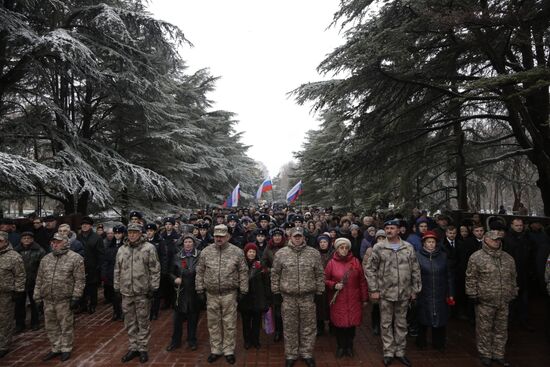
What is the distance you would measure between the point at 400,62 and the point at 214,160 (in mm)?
14025

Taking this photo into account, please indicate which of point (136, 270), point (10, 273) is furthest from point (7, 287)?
point (136, 270)

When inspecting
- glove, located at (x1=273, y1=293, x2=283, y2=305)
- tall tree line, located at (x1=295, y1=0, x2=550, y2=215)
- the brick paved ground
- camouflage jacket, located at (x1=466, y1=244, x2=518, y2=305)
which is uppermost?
tall tree line, located at (x1=295, y1=0, x2=550, y2=215)

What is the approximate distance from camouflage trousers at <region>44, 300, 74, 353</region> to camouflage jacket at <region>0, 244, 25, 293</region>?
60cm

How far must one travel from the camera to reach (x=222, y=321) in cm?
525

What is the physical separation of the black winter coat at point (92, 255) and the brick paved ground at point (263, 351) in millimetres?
→ 1296

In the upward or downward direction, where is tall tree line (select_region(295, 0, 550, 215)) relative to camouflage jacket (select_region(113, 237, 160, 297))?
upward

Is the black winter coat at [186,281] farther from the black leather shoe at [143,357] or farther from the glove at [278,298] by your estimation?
the glove at [278,298]

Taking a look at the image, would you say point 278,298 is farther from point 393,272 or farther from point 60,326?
point 60,326

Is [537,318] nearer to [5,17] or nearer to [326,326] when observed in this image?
[326,326]

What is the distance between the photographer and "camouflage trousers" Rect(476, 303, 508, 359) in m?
4.87

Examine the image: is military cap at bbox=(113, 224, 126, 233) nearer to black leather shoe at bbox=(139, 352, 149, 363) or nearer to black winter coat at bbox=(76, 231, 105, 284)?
black winter coat at bbox=(76, 231, 105, 284)

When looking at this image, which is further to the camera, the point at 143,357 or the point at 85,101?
the point at 85,101

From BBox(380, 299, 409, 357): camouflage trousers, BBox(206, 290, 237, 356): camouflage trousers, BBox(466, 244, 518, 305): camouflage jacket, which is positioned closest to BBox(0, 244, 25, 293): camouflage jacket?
BBox(206, 290, 237, 356): camouflage trousers

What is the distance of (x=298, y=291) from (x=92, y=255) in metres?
5.15
